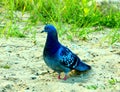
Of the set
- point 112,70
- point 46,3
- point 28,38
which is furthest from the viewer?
point 46,3

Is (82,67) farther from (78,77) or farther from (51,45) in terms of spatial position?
(51,45)

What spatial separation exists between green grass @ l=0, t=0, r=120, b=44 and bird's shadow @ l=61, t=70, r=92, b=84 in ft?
4.89

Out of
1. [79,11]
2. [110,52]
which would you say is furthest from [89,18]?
[110,52]

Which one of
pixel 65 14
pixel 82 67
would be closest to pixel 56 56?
pixel 82 67

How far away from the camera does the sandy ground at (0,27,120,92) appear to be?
4.59 meters

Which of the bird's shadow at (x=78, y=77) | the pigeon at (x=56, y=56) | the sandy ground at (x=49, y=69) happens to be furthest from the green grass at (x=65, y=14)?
the pigeon at (x=56, y=56)

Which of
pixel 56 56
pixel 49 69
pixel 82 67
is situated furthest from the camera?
pixel 49 69

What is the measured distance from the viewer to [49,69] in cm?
519

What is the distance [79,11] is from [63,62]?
253cm

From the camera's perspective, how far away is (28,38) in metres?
6.28

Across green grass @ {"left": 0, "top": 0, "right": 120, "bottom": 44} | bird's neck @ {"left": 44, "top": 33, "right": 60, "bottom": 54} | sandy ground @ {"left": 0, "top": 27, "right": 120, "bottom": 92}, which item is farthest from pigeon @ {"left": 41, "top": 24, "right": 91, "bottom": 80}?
green grass @ {"left": 0, "top": 0, "right": 120, "bottom": 44}

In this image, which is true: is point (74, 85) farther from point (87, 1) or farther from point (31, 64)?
point (87, 1)

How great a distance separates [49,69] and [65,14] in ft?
6.71

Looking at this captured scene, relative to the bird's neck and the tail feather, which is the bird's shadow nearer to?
the tail feather
